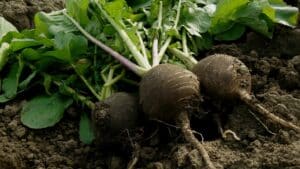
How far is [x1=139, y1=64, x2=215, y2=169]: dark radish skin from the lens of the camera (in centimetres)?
251

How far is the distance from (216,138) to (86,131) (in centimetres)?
62

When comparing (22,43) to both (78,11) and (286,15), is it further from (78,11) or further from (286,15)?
(286,15)

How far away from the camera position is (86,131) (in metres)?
2.77

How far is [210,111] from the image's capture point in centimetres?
268

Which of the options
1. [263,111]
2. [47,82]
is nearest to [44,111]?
→ [47,82]

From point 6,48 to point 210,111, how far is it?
3.67 feet

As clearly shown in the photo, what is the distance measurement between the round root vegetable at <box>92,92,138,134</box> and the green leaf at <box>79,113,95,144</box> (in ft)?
0.48

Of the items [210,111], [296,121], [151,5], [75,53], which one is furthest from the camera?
[151,5]

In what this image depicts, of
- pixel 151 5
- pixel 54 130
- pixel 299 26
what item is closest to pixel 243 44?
pixel 299 26

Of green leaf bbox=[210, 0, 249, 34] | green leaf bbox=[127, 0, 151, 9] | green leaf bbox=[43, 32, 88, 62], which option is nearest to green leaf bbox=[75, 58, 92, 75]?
green leaf bbox=[43, 32, 88, 62]

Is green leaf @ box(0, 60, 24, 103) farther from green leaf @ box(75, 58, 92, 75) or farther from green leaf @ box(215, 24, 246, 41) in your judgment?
green leaf @ box(215, 24, 246, 41)

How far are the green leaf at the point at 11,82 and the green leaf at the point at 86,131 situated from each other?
39 centimetres

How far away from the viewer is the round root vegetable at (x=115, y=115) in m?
2.57

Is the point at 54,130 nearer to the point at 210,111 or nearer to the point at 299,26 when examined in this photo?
the point at 210,111
